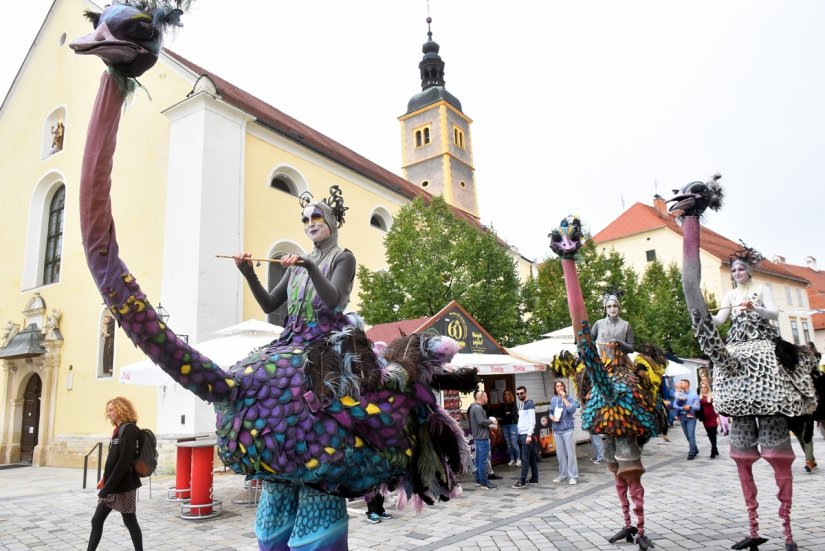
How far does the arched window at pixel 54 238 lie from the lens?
17.3 metres

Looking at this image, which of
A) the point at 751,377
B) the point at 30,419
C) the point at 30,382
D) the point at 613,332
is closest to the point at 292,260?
the point at 613,332

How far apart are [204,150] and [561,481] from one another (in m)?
11.2

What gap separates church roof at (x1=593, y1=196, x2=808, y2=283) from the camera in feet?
119

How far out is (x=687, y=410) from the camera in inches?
473

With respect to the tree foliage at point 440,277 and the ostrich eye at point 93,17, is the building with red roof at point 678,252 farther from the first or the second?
the ostrich eye at point 93,17

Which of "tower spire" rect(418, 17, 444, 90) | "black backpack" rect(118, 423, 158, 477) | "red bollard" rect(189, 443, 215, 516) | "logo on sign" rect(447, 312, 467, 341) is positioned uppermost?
"tower spire" rect(418, 17, 444, 90)

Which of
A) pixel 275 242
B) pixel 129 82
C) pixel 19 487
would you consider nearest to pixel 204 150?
pixel 275 242

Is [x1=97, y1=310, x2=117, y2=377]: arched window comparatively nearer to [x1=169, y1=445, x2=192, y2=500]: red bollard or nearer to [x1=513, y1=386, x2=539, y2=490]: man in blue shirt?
[x1=169, y1=445, x2=192, y2=500]: red bollard

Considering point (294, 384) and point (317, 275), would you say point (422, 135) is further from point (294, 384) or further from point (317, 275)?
point (294, 384)

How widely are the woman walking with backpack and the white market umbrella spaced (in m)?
2.20

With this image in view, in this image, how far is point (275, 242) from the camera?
622 inches

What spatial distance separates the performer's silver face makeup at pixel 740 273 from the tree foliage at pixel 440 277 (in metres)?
9.68

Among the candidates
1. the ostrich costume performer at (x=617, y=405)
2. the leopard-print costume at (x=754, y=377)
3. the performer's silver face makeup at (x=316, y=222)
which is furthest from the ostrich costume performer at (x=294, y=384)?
the leopard-print costume at (x=754, y=377)

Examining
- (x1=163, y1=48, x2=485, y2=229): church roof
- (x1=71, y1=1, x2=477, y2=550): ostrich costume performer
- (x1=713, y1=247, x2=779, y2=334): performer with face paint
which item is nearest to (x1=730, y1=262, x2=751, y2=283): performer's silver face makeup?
(x1=713, y1=247, x2=779, y2=334): performer with face paint
